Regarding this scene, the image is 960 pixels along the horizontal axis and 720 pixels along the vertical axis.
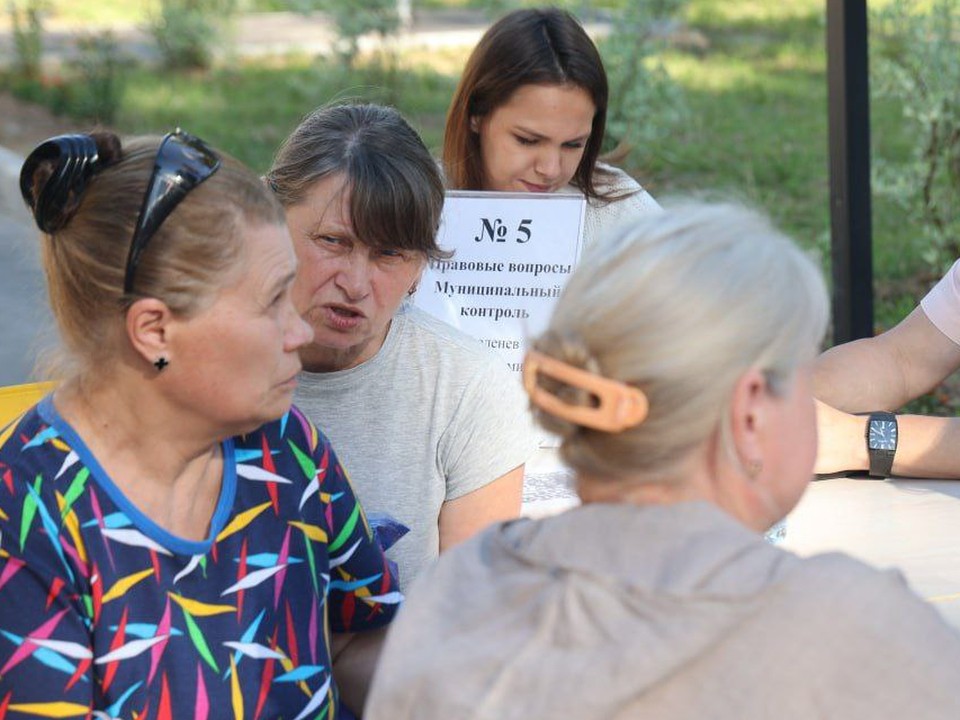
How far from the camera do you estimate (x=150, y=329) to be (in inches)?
63.8

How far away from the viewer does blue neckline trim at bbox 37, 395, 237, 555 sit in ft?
5.27

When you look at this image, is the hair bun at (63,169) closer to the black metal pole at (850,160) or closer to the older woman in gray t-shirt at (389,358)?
the older woman in gray t-shirt at (389,358)

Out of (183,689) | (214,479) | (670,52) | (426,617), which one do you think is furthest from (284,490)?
(670,52)

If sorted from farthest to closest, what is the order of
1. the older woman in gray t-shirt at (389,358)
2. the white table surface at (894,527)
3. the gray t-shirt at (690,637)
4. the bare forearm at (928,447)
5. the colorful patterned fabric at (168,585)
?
the bare forearm at (928,447) → the white table surface at (894,527) → the older woman in gray t-shirt at (389,358) → the colorful patterned fabric at (168,585) → the gray t-shirt at (690,637)

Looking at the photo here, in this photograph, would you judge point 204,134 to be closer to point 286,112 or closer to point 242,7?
point 286,112

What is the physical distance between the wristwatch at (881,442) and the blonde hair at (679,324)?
154 centimetres

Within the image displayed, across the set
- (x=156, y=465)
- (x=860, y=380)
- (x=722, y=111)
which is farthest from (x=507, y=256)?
(x=722, y=111)

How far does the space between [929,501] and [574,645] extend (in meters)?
1.69

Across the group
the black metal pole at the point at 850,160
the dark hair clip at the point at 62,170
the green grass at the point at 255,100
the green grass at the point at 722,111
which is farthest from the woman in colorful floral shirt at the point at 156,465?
the green grass at the point at 255,100

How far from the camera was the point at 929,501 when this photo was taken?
8.64 feet

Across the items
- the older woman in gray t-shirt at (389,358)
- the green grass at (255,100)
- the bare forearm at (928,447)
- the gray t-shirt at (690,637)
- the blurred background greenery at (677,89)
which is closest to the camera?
the gray t-shirt at (690,637)

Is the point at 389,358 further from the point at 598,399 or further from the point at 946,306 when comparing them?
the point at 946,306

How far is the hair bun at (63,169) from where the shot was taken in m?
1.60

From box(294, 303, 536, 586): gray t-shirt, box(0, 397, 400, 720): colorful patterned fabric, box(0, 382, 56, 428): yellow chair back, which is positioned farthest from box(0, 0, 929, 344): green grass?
box(0, 397, 400, 720): colorful patterned fabric
